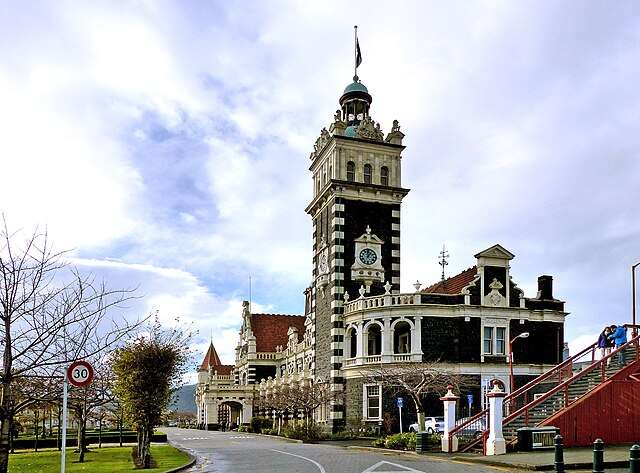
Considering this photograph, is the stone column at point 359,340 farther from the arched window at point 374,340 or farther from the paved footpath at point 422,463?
the paved footpath at point 422,463

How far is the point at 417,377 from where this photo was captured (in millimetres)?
40844

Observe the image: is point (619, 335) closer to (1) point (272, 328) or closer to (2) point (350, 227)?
(2) point (350, 227)

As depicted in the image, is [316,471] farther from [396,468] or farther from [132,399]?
[132,399]

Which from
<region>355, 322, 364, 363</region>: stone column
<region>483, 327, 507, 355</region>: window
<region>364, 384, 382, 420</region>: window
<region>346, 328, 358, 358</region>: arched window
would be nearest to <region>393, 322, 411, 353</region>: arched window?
<region>355, 322, 364, 363</region>: stone column

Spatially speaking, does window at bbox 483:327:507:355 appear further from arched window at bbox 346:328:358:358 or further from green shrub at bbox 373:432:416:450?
green shrub at bbox 373:432:416:450

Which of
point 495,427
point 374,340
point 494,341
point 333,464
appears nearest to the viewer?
point 333,464

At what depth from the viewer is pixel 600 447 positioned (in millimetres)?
12023

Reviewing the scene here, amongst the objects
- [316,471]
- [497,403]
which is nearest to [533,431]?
[497,403]

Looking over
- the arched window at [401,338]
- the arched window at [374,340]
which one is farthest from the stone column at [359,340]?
the arched window at [401,338]

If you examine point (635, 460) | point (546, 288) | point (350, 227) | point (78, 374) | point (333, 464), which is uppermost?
point (350, 227)

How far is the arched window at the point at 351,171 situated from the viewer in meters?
52.7

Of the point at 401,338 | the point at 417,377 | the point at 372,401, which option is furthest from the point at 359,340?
the point at 417,377

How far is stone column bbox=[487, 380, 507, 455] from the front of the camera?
2392 centimetres

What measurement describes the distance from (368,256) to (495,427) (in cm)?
2833
